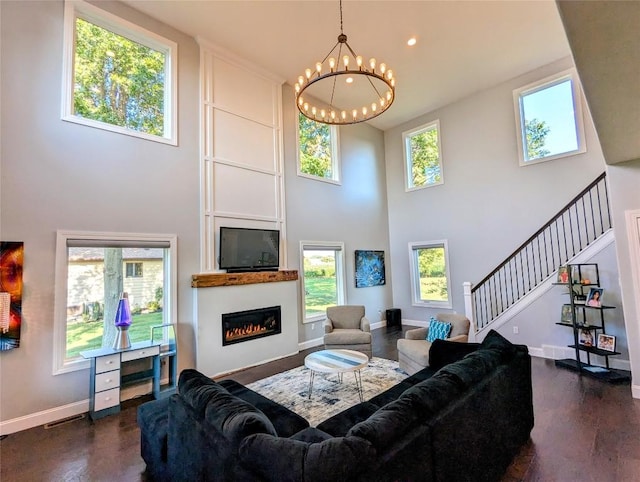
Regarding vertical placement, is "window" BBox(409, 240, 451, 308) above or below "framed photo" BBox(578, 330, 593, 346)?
above

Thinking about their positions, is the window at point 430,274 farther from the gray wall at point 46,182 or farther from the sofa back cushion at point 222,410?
the sofa back cushion at point 222,410

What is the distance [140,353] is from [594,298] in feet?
20.6

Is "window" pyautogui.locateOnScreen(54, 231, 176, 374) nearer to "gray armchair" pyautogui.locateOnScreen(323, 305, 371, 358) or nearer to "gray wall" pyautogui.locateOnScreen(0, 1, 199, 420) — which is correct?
"gray wall" pyautogui.locateOnScreen(0, 1, 199, 420)

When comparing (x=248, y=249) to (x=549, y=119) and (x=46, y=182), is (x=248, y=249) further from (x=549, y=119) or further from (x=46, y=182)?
(x=549, y=119)

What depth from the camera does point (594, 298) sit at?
4.38 m

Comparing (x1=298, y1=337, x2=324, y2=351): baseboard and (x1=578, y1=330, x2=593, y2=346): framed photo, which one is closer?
(x1=578, y1=330, x2=593, y2=346): framed photo

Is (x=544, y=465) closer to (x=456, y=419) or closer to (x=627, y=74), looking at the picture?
(x=456, y=419)

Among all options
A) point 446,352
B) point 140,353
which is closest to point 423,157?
point 446,352

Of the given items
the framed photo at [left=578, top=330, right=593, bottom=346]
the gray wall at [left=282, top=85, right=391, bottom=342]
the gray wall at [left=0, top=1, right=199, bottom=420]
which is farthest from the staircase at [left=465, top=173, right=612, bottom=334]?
the gray wall at [left=0, top=1, right=199, bottom=420]

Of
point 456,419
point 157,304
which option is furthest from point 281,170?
point 456,419

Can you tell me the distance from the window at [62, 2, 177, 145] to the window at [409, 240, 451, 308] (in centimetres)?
616

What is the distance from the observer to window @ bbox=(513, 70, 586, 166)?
18.7 ft

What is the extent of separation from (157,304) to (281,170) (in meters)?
3.32

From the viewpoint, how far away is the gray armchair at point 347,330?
485 cm
